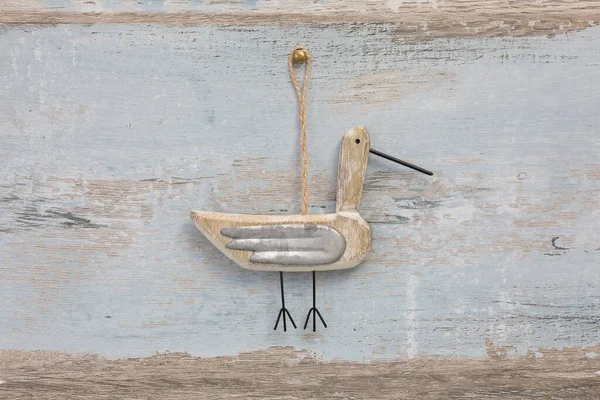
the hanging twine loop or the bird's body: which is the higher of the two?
the hanging twine loop

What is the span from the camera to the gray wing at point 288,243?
0.65 m

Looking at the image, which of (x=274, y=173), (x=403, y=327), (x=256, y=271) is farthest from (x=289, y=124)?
(x=403, y=327)

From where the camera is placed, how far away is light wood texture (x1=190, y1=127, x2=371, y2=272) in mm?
650

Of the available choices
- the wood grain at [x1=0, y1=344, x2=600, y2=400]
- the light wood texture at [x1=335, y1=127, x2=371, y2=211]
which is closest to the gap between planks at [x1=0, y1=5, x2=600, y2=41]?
the light wood texture at [x1=335, y1=127, x2=371, y2=211]

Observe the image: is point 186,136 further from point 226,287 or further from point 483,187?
point 483,187

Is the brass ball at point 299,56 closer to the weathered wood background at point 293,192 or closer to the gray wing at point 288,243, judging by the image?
the weathered wood background at point 293,192

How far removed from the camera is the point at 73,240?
27.8 inches

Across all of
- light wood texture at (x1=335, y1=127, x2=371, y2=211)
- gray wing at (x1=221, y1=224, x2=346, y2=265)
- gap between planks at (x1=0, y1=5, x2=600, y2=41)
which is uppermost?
gap between planks at (x1=0, y1=5, x2=600, y2=41)

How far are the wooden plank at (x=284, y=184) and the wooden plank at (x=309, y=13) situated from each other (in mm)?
15

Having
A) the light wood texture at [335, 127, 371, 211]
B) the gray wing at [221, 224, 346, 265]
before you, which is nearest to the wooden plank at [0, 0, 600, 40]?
the light wood texture at [335, 127, 371, 211]

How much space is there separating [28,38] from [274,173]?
0.34 metres

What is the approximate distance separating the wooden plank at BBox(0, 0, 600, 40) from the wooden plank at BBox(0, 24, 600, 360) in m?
0.02

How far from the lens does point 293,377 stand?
0.71 m

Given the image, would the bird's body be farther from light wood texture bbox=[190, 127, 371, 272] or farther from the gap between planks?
the gap between planks
